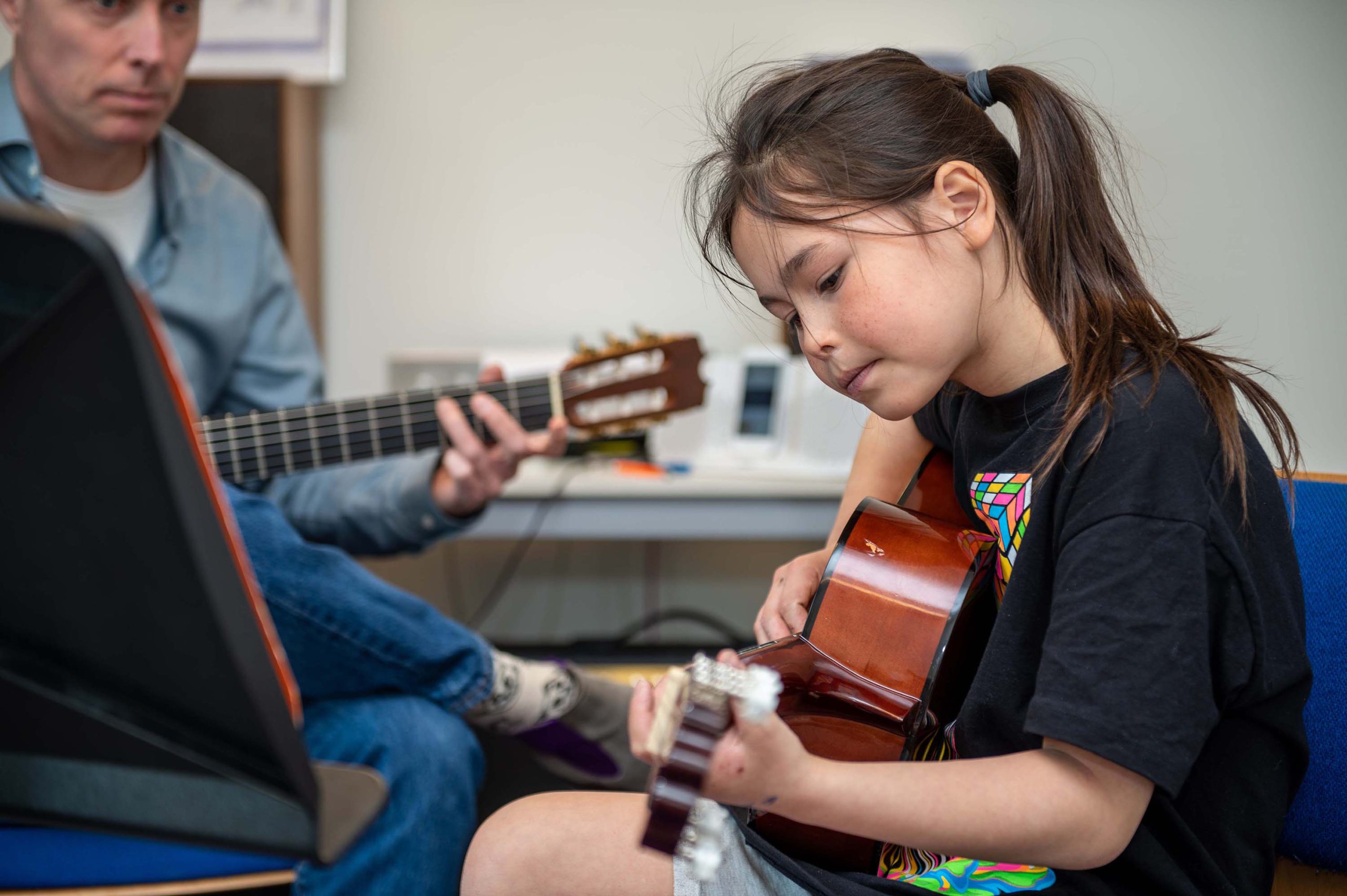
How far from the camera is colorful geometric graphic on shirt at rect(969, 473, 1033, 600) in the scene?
72cm

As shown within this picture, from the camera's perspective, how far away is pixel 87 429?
35cm

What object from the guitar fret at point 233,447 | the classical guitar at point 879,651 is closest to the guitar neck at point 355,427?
the guitar fret at point 233,447

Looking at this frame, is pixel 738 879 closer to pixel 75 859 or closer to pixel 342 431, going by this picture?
pixel 75 859

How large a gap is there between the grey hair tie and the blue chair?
0.40 meters

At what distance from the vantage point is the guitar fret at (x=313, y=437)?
135 centimetres

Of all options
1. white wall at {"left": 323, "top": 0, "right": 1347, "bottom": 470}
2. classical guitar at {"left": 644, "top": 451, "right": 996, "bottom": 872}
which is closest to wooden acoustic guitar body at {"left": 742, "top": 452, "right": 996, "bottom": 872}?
classical guitar at {"left": 644, "top": 451, "right": 996, "bottom": 872}

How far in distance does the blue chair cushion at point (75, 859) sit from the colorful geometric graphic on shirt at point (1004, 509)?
2.01 ft

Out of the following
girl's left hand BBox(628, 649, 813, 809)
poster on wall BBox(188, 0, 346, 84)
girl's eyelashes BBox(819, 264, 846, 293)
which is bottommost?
girl's left hand BBox(628, 649, 813, 809)

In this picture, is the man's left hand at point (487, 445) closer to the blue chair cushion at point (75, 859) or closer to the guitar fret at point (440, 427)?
the guitar fret at point (440, 427)

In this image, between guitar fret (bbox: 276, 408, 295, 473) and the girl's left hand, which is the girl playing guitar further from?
guitar fret (bbox: 276, 408, 295, 473)

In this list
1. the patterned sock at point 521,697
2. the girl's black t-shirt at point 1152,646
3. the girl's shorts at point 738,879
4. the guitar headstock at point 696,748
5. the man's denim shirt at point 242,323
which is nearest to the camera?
the guitar headstock at point 696,748

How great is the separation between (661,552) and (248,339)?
1.09 meters

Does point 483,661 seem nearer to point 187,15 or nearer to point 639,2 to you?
point 187,15

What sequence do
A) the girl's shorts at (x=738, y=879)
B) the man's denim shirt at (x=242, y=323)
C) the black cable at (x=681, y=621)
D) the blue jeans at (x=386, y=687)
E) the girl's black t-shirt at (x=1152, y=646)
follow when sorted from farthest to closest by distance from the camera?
the black cable at (x=681, y=621), the man's denim shirt at (x=242, y=323), the blue jeans at (x=386, y=687), the girl's shorts at (x=738, y=879), the girl's black t-shirt at (x=1152, y=646)
